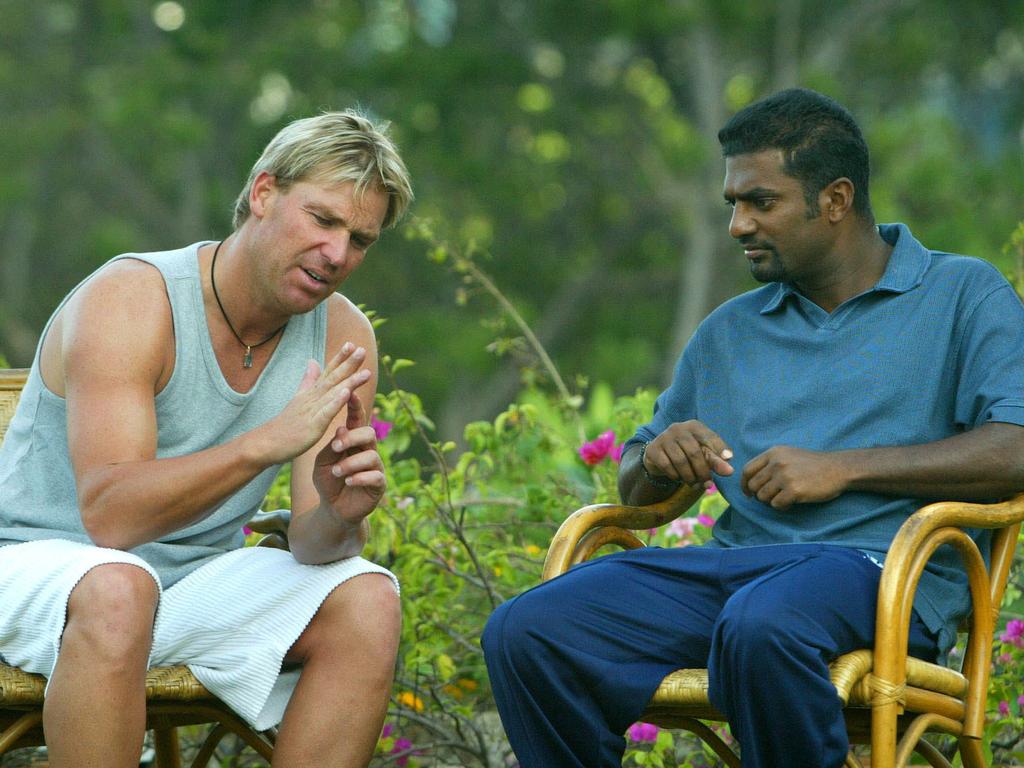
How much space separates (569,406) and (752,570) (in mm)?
1549

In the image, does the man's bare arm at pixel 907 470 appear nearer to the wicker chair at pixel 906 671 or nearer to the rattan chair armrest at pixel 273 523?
the wicker chair at pixel 906 671

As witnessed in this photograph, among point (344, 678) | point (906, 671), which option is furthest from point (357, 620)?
point (906, 671)

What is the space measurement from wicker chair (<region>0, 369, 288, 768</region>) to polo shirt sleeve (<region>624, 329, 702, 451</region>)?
86 centimetres

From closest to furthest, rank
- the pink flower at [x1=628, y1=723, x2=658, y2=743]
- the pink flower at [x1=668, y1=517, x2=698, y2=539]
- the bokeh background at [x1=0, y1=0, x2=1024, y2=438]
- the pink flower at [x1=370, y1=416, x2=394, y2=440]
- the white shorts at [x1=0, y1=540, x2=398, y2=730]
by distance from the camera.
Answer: the white shorts at [x1=0, y1=540, x2=398, y2=730]
the pink flower at [x1=628, y1=723, x2=658, y2=743]
the pink flower at [x1=668, y1=517, x2=698, y2=539]
the pink flower at [x1=370, y1=416, x2=394, y2=440]
the bokeh background at [x1=0, y1=0, x2=1024, y2=438]

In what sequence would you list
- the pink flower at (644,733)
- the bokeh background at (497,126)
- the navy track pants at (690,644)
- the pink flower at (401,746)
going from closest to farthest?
the navy track pants at (690,644)
the pink flower at (644,733)
the pink flower at (401,746)
the bokeh background at (497,126)

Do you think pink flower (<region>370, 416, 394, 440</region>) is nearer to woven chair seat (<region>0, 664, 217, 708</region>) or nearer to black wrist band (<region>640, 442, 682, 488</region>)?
black wrist band (<region>640, 442, 682, 488</region>)

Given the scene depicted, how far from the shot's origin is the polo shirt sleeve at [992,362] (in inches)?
120

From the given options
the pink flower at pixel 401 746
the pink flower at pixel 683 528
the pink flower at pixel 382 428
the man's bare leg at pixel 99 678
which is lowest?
the pink flower at pixel 401 746

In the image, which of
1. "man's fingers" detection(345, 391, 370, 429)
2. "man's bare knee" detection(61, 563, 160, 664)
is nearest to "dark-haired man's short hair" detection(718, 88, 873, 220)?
"man's fingers" detection(345, 391, 370, 429)

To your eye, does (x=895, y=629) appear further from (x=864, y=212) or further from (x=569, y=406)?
(x=569, y=406)

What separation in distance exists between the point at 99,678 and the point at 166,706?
30 centimetres

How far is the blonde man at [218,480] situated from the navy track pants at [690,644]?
0.95ft

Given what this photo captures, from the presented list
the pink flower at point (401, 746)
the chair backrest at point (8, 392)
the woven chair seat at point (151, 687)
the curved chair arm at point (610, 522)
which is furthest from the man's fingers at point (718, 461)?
the chair backrest at point (8, 392)

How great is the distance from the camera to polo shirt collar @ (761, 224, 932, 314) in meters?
3.29
